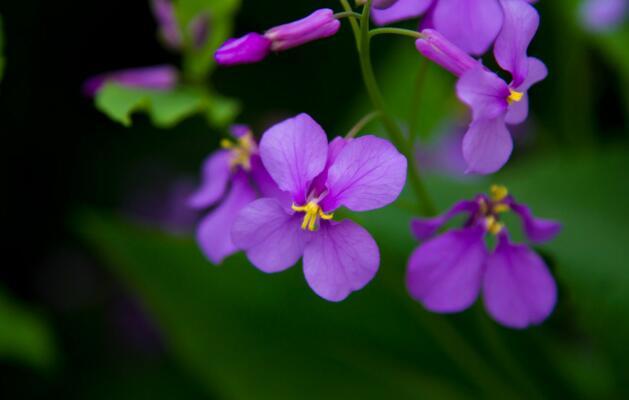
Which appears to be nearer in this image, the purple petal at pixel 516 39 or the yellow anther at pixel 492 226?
the purple petal at pixel 516 39

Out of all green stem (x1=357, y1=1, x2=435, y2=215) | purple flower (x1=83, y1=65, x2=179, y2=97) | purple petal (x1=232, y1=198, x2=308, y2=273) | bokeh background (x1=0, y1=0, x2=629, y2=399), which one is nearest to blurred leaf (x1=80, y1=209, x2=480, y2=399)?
bokeh background (x1=0, y1=0, x2=629, y2=399)

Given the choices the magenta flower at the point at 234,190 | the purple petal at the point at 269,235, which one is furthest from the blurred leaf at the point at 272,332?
the purple petal at the point at 269,235

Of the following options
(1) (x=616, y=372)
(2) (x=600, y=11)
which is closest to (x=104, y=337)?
(1) (x=616, y=372)

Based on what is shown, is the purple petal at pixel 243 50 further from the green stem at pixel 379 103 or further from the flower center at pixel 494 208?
the flower center at pixel 494 208

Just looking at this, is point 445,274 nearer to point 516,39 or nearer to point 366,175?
point 366,175

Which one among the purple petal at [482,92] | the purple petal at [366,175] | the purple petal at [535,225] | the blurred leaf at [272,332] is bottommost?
the blurred leaf at [272,332]

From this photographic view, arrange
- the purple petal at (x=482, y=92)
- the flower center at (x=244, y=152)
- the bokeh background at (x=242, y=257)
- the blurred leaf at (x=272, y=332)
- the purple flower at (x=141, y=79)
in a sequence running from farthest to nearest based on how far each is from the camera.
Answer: the blurred leaf at (x=272, y=332)
the bokeh background at (x=242, y=257)
the purple flower at (x=141, y=79)
the flower center at (x=244, y=152)
the purple petal at (x=482, y=92)

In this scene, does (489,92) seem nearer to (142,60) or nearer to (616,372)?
(616,372)
